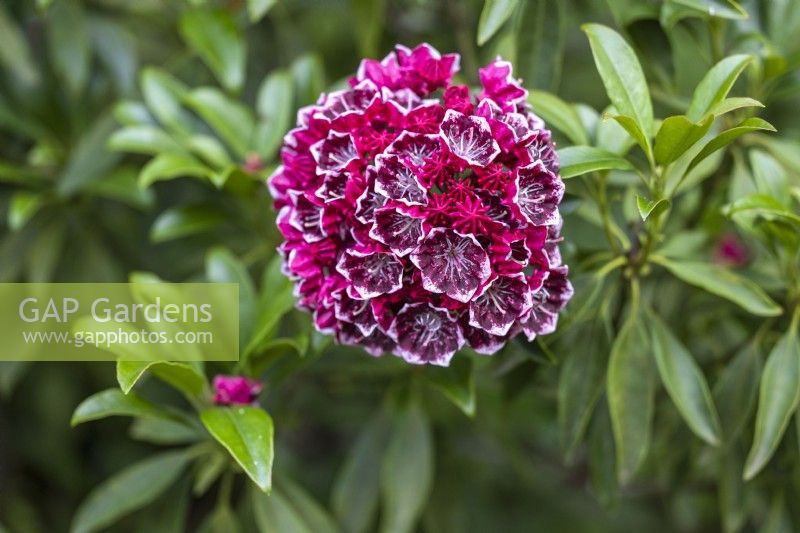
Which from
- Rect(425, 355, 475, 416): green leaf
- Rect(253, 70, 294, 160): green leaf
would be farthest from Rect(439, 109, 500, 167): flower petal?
Rect(253, 70, 294, 160): green leaf

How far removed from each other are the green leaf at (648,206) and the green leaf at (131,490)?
2.99ft

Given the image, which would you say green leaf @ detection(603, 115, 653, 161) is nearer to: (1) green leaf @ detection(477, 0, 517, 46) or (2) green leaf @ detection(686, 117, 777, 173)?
(2) green leaf @ detection(686, 117, 777, 173)

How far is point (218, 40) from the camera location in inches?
69.8

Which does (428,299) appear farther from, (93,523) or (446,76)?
(93,523)

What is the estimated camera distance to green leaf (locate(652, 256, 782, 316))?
138 cm

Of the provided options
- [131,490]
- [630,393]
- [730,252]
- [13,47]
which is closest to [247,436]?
[131,490]

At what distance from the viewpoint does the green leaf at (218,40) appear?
174 cm

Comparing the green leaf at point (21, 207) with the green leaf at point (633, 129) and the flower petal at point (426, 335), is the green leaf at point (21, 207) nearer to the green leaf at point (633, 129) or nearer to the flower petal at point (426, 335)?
the flower petal at point (426, 335)

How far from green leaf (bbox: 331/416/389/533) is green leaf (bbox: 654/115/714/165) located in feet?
2.93

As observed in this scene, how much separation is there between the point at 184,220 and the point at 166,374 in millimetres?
480

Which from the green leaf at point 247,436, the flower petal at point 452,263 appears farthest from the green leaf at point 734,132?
the green leaf at point 247,436

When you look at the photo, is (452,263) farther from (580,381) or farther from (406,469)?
(406,469)

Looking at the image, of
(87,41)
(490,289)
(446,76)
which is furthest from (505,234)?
(87,41)

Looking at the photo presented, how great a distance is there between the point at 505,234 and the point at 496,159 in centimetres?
10
